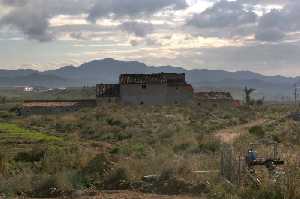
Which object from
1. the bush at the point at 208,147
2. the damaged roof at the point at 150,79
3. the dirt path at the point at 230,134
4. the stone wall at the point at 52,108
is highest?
the damaged roof at the point at 150,79

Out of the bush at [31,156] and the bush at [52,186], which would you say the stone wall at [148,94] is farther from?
the bush at [52,186]

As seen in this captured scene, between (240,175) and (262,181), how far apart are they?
151 cm

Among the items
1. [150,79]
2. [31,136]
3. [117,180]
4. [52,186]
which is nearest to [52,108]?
[150,79]

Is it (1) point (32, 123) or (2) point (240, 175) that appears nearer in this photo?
(2) point (240, 175)

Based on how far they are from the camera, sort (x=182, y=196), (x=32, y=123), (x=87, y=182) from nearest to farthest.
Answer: (x=182, y=196)
(x=87, y=182)
(x=32, y=123)

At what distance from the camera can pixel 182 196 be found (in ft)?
51.9

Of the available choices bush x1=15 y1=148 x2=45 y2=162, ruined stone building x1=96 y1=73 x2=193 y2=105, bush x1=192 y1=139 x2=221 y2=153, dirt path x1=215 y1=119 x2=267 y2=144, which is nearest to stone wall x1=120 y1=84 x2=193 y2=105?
ruined stone building x1=96 y1=73 x2=193 y2=105

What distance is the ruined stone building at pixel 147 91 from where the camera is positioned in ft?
292

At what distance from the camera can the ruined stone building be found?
8888cm

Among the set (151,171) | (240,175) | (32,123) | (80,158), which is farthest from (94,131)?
(240,175)

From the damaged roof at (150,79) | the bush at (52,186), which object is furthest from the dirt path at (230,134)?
the damaged roof at (150,79)

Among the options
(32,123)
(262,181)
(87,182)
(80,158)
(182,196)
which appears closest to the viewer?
(262,181)

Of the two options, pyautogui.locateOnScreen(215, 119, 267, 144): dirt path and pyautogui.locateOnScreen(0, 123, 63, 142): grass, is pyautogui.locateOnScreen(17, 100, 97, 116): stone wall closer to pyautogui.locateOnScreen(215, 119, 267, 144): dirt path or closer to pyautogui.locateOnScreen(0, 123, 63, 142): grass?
pyautogui.locateOnScreen(0, 123, 63, 142): grass

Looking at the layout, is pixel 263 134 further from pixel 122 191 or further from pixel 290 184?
pixel 290 184
